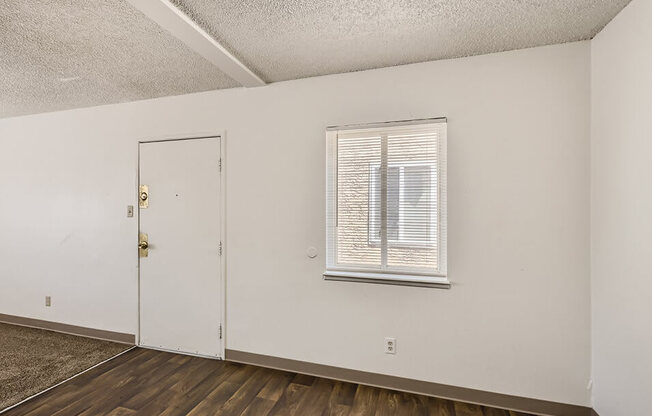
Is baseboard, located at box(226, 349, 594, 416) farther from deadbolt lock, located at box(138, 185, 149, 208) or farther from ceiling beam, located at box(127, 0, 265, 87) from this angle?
ceiling beam, located at box(127, 0, 265, 87)

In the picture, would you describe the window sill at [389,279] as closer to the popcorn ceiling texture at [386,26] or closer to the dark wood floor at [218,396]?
the dark wood floor at [218,396]

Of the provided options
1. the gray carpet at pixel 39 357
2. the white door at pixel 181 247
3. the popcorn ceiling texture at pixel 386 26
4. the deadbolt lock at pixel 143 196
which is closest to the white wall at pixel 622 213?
the popcorn ceiling texture at pixel 386 26

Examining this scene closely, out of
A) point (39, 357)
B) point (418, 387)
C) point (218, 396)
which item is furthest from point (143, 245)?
point (418, 387)

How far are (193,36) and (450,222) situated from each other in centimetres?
214

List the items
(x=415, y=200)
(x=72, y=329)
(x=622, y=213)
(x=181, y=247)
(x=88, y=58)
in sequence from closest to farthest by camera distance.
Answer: (x=622, y=213) < (x=88, y=58) < (x=415, y=200) < (x=181, y=247) < (x=72, y=329)

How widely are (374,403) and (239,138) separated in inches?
95.8

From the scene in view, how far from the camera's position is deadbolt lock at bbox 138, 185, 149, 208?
3193 millimetres

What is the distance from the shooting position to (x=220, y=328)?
9.54 ft

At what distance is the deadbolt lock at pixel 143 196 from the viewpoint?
3.19m

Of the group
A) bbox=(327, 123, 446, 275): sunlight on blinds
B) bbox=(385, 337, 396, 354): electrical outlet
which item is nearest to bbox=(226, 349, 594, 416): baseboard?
bbox=(385, 337, 396, 354): electrical outlet

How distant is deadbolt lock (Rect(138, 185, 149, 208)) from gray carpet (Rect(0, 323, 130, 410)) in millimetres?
1454

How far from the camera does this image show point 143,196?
10.5ft

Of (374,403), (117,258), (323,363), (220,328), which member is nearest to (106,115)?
(117,258)

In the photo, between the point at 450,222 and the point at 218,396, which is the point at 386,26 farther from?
the point at 218,396
